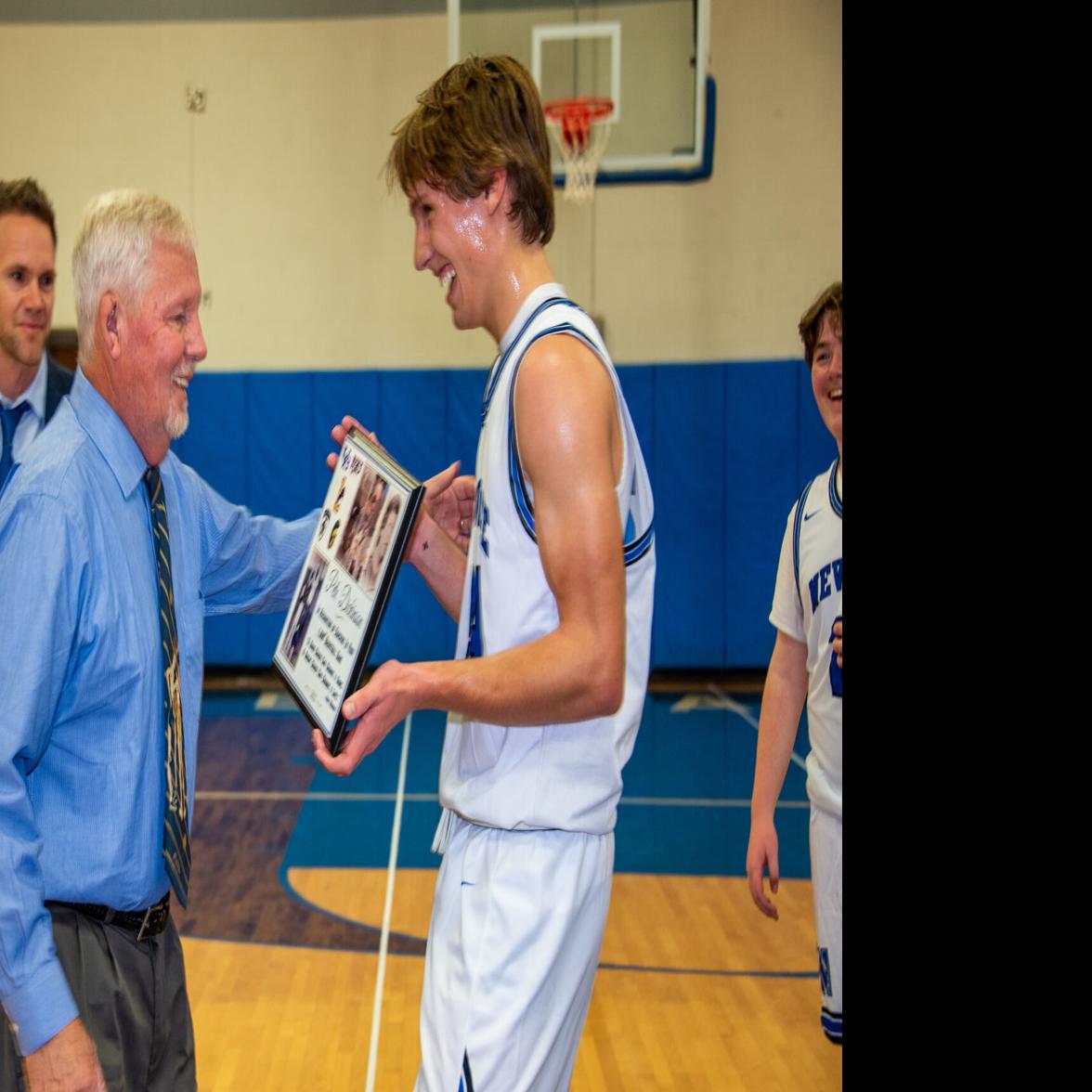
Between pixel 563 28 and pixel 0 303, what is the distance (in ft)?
17.3

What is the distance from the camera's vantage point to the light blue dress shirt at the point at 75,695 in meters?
1.60

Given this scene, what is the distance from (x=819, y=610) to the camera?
259 cm

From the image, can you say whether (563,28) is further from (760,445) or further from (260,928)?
(260,928)

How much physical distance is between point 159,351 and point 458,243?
0.49 meters

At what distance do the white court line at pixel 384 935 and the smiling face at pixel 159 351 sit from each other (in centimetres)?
230

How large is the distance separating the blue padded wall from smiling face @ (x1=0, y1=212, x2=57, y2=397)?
5.63 meters

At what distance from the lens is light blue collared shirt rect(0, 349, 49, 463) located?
3818 mm

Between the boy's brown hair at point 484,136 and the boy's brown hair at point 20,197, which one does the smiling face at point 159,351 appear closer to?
the boy's brown hair at point 484,136

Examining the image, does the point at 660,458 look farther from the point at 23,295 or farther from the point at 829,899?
the point at 829,899

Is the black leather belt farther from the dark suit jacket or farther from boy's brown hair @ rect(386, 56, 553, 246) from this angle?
the dark suit jacket

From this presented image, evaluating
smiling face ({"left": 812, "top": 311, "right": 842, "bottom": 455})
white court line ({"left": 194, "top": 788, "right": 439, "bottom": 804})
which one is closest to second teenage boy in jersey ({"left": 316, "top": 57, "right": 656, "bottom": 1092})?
smiling face ({"left": 812, "top": 311, "right": 842, "bottom": 455})

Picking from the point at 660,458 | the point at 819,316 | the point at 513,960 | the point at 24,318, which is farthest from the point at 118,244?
the point at 660,458

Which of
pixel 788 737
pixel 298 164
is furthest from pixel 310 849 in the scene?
pixel 298 164
